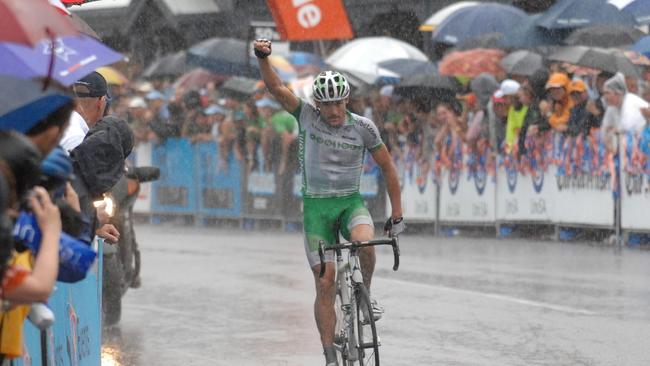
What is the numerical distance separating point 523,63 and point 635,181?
12.6 feet

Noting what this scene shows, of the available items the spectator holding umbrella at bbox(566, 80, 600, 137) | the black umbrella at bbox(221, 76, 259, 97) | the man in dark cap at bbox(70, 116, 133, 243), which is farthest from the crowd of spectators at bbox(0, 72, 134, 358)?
the black umbrella at bbox(221, 76, 259, 97)

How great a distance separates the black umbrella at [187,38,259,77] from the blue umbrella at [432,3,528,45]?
15.9 feet

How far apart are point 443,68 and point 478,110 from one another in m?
2.21

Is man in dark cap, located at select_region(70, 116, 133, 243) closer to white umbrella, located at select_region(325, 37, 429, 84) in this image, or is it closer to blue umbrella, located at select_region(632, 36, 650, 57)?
blue umbrella, located at select_region(632, 36, 650, 57)

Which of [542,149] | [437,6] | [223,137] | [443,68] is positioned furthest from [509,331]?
[437,6]

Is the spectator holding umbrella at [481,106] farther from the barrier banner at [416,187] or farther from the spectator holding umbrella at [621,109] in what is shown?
the spectator holding umbrella at [621,109]

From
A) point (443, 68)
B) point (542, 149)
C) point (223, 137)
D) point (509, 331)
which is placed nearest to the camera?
point (509, 331)

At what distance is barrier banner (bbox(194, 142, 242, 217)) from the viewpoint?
88.6 feet

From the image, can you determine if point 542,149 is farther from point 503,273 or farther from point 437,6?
point 437,6

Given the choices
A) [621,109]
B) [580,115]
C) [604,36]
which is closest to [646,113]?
[621,109]

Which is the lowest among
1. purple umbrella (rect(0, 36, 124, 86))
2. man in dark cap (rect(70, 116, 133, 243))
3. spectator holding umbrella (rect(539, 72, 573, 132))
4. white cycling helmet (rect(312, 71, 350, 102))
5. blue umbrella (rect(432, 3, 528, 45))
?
man in dark cap (rect(70, 116, 133, 243))

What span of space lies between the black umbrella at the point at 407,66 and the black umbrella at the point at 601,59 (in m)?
3.79

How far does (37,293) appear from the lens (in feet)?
15.2

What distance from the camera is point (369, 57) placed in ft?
89.9
